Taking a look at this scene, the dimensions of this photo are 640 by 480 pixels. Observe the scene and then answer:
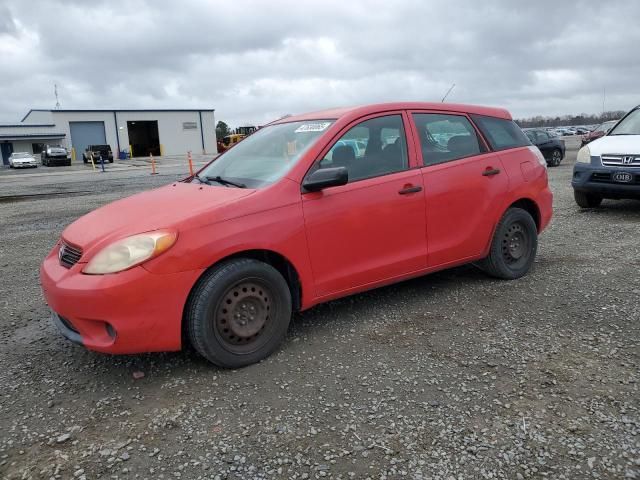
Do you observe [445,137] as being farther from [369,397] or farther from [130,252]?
[130,252]

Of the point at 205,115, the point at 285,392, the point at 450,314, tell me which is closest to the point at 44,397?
the point at 285,392

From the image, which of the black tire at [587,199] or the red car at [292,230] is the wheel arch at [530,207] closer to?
the red car at [292,230]

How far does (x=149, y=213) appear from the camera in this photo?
334cm

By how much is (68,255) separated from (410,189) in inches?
97.7

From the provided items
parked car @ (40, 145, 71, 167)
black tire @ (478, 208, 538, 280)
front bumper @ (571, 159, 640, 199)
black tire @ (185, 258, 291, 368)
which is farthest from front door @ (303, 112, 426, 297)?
parked car @ (40, 145, 71, 167)

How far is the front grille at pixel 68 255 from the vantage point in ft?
10.5

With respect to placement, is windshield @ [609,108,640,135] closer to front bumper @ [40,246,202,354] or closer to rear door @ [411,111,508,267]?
rear door @ [411,111,508,267]

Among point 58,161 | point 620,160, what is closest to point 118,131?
point 58,161

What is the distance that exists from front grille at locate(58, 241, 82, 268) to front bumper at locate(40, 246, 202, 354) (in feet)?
0.25

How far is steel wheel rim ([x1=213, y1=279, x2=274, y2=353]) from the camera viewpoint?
3.24 meters

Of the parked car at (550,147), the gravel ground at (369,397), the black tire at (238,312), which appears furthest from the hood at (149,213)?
the parked car at (550,147)

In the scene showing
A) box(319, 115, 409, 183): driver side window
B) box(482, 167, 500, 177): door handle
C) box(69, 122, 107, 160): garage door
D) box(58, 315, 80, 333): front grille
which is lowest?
box(58, 315, 80, 333): front grille

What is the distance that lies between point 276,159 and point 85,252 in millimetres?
1482

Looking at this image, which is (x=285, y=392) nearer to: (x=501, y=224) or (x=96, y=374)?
(x=96, y=374)
